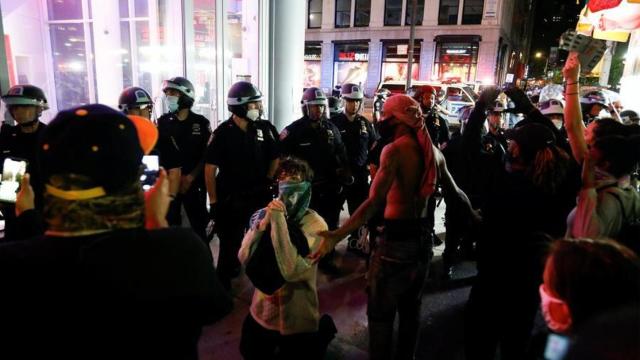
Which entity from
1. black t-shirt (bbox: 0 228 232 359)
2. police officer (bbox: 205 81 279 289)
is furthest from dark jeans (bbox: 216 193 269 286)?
black t-shirt (bbox: 0 228 232 359)

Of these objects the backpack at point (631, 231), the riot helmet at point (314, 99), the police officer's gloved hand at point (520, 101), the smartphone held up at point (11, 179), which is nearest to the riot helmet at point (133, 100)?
Result: the smartphone held up at point (11, 179)

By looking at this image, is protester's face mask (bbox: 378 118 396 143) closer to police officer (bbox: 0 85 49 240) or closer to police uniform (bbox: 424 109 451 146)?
police uniform (bbox: 424 109 451 146)

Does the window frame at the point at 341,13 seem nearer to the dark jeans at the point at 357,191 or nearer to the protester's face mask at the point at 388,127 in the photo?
the dark jeans at the point at 357,191

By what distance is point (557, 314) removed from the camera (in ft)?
3.94

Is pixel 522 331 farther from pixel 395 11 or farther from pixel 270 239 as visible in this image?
pixel 395 11

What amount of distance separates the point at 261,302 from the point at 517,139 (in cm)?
190

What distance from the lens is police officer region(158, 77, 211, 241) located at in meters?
4.67

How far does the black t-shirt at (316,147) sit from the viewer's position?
5.05m

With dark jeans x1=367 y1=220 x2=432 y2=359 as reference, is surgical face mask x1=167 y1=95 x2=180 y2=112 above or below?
above

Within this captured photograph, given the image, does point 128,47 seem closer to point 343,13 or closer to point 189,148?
point 189,148

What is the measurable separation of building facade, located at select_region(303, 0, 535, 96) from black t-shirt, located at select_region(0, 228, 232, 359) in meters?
29.7

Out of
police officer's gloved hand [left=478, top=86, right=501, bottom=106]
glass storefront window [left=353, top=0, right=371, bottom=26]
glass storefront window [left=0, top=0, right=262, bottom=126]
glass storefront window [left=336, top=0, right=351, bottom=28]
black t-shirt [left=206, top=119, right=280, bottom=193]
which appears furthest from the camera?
glass storefront window [left=336, top=0, right=351, bottom=28]

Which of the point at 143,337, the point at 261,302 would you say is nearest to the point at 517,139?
the point at 261,302

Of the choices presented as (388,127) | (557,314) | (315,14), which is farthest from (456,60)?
(557,314)
